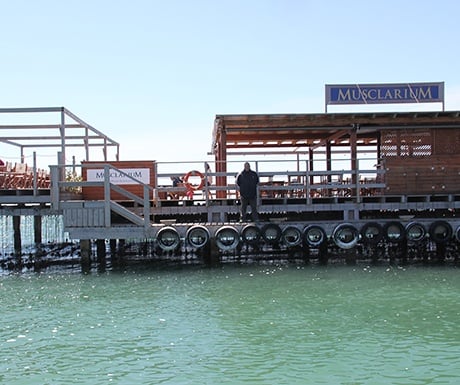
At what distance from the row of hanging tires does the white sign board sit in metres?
1.99

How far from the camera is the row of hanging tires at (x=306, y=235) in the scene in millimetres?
14312

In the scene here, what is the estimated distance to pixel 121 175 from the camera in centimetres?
1542

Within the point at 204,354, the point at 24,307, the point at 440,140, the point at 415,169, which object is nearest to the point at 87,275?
the point at 24,307

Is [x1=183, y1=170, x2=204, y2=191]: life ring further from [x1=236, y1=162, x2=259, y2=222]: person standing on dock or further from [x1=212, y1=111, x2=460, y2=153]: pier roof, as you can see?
[x1=212, y1=111, x2=460, y2=153]: pier roof

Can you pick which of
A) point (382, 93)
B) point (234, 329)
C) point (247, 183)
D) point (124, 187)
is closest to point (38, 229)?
point (124, 187)

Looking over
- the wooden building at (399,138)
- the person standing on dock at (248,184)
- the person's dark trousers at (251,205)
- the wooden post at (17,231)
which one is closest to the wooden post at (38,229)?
the wooden post at (17,231)

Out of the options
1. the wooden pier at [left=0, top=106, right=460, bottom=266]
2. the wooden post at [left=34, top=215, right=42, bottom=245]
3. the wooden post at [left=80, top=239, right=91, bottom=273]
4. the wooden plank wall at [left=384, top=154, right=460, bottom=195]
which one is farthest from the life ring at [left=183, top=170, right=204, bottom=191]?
the wooden post at [left=34, top=215, right=42, bottom=245]

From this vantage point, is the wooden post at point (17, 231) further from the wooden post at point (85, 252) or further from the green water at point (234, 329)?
the green water at point (234, 329)

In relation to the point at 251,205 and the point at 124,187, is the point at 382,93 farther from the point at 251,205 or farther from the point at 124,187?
the point at 124,187

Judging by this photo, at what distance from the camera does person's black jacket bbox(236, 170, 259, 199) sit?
1448 cm

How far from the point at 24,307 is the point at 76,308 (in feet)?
3.34

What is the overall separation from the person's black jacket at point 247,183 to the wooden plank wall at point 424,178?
4020 mm

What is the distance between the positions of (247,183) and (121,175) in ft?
11.6

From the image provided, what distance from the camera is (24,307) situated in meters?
10.5
